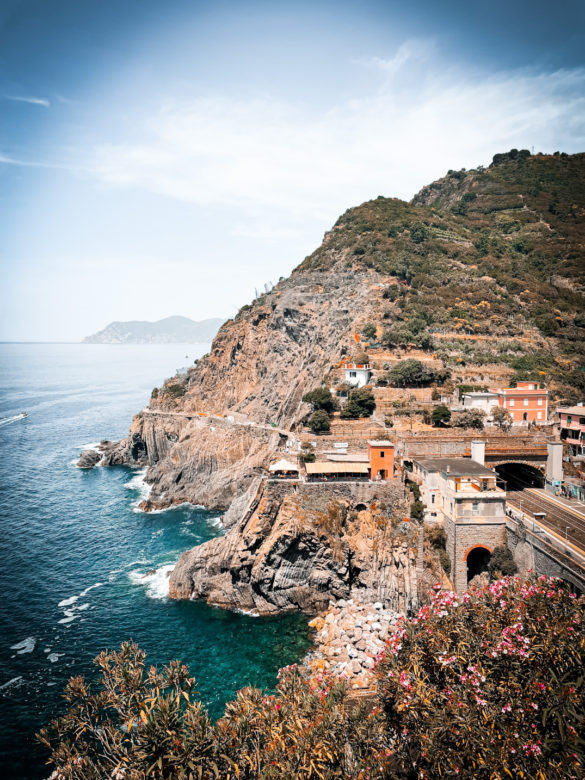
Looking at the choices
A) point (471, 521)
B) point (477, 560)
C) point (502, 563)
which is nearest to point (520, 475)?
point (477, 560)

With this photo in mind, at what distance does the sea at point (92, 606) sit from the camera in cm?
2361

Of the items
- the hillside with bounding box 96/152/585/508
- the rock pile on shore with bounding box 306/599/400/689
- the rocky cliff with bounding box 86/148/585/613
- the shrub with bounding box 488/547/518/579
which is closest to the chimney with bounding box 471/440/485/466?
the shrub with bounding box 488/547/518/579

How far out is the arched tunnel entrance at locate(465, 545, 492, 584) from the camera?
28141 millimetres

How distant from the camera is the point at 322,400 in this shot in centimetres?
4294

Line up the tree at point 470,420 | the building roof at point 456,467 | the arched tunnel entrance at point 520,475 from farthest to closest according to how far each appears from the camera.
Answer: the tree at point 470,420
the arched tunnel entrance at point 520,475
the building roof at point 456,467

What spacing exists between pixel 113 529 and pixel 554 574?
39193 millimetres

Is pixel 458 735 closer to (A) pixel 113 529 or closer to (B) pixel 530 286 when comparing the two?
(A) pixel 113 529

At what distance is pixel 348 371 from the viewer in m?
47.8

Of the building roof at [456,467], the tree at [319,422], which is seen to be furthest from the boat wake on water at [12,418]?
the building roof at [456,467]

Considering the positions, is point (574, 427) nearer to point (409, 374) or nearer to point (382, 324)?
point (409, 374)

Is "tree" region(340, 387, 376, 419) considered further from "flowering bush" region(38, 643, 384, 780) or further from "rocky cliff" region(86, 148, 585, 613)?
"flowering bush" region(38, 643, 384, 780)

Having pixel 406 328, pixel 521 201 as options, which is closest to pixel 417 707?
pixel 406 328

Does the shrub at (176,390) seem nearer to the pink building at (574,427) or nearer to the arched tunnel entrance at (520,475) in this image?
A: the arched tunnel entrance at (520,475)

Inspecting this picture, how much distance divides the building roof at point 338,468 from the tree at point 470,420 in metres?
11.6
